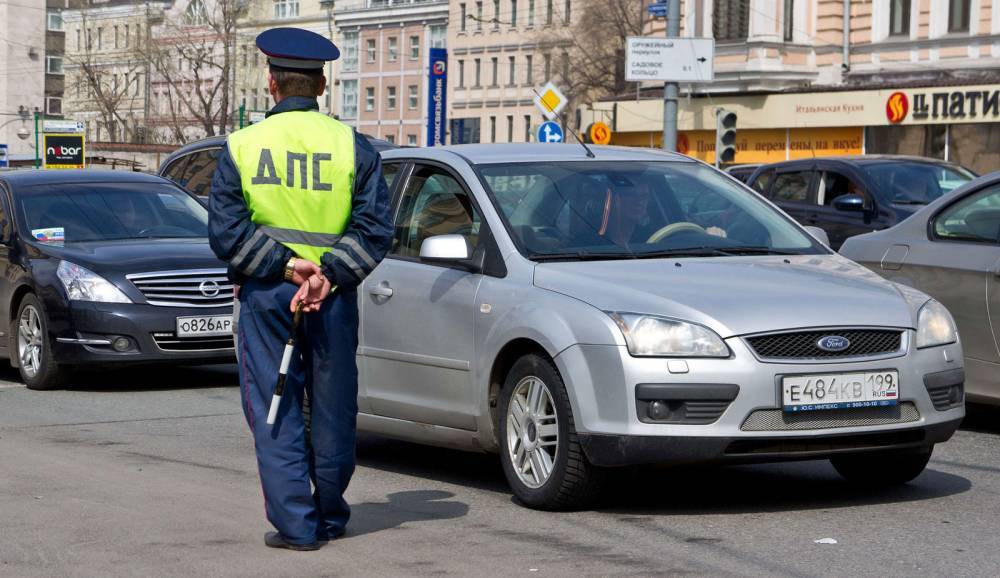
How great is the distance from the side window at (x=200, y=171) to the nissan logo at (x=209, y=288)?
22.9ft

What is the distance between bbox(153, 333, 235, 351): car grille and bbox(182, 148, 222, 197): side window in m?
7.07

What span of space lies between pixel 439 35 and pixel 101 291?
93999 mm

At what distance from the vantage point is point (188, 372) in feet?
46.8

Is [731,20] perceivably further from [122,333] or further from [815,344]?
[815,344]

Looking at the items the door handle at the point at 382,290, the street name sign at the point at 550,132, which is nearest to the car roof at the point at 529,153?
the door handle at the point at 382,290

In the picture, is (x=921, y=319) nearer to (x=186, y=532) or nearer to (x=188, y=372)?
(x=186, y=532)

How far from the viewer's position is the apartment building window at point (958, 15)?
151ft

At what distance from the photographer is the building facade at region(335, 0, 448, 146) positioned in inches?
4183

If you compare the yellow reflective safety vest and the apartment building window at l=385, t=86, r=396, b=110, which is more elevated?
the apartment building window at l=385, t=86, r=396, b=110

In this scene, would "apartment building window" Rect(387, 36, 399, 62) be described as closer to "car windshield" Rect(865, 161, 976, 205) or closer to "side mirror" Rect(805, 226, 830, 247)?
"car windshield" Rect(865, 161, 976, 205)

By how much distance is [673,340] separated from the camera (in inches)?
270

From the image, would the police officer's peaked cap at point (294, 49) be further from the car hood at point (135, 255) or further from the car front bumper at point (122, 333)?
the car hood at point (135, 255)

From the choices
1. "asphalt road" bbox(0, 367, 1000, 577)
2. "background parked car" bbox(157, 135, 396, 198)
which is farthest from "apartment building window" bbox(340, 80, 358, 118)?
"asphalt road" bbox(0, 367, 1000, 577)

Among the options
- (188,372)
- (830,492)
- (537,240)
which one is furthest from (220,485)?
(188,372)
